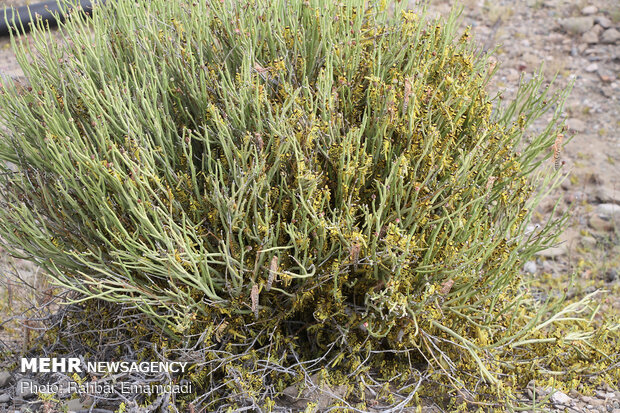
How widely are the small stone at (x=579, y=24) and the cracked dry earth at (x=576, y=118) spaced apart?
1 centimetres

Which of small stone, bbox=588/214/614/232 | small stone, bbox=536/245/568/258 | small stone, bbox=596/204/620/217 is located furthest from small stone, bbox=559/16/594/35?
small stone, bbox=536/245/568/258

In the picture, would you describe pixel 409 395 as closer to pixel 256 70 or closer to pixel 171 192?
pixel 171 192

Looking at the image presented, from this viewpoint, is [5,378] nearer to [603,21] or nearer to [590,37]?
[590,37]

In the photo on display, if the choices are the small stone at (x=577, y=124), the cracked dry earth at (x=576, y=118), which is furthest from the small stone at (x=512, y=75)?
the small stone at (x=577, y=124)

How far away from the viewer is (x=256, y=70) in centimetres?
226

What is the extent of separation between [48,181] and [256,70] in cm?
107

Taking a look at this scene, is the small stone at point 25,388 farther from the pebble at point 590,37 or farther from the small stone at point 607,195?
the pebble at point 590,37

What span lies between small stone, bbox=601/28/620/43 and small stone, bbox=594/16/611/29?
8cm

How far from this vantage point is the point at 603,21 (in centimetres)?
675

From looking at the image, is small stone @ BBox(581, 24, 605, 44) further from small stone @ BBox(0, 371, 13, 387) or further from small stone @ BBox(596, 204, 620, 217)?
small stone @ BBox(0, 371, 13, 387)

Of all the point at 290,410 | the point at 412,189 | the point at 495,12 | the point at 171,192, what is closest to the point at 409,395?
the point at 290,410

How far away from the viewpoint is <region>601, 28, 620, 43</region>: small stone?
6566 mm

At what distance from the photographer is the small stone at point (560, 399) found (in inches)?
92.7

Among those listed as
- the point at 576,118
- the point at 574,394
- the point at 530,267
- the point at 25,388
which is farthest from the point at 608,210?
the point at 25,388
